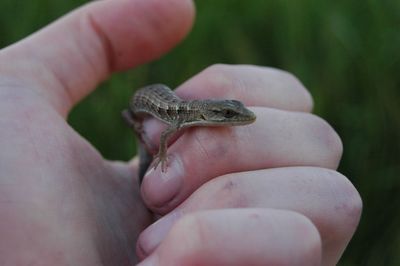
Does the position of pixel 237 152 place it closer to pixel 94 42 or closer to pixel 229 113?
pixel 229 113

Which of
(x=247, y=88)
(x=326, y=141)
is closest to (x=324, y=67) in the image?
(x=247, y=88)

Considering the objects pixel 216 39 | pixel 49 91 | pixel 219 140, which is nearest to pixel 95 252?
pixel 219 140

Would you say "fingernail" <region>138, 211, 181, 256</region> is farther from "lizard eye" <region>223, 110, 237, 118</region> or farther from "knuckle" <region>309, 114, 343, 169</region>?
"knuckle" <region>309, 114, 343, 169</region>

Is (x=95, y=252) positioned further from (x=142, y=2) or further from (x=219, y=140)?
(x=142, y=2)

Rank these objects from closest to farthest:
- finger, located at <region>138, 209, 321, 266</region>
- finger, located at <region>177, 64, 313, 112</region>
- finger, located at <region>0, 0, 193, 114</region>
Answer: finger, located at <region>138, 209, 321, 266</region> → finger, located at <region>177, 64, 313, 112</region> → finger, located at <region>0, 0, 193, 114</region>

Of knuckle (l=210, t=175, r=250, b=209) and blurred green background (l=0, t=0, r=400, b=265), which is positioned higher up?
knuckle (l=210, t=175, r=250, b=209)

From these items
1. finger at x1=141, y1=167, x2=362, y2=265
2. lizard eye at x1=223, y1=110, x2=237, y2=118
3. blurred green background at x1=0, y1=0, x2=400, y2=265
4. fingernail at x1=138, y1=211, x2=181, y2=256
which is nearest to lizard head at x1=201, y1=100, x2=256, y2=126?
lizard eye at x1=223, y1=110, x2=237, y2=118

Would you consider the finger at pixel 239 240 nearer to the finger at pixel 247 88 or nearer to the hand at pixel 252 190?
the hand at pixel 252 190
